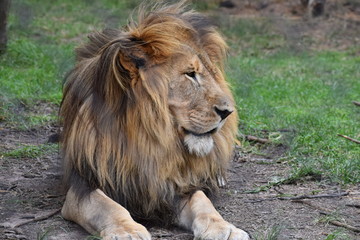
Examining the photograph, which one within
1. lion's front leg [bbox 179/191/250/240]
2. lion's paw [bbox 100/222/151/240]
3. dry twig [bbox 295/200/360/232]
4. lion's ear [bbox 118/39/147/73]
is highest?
lion's ear [bbox 118/39/147/73]

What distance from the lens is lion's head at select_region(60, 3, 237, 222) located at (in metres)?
3.51

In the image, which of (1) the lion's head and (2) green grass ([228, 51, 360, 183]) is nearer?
(1) the lion's head

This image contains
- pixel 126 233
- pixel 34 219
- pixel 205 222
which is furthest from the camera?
pixel 34 219

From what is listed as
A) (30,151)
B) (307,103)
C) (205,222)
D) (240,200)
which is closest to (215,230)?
(205,222)

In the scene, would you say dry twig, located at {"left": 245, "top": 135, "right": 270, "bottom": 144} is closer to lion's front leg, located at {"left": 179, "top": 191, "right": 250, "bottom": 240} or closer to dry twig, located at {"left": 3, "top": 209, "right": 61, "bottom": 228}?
lion's front leg, located at {"left": 179, "top": 191, "right": 250, "bottom": 240}

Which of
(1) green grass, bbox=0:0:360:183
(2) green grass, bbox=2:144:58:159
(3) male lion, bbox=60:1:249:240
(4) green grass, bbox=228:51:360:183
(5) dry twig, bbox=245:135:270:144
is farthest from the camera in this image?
(5) dry twig, bbox=245:135:270:144

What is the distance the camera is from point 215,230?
3271mm

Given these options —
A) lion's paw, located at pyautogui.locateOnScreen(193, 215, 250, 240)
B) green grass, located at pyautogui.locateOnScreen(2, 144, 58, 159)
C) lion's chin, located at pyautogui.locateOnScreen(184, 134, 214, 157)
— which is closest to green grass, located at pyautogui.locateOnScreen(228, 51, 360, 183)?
lion's chin, located at pyautogui.locateOnScreen(184, 134, 214, 157)

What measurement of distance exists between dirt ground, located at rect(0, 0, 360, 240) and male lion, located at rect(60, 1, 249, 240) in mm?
152

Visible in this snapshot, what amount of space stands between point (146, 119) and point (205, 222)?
543 mm

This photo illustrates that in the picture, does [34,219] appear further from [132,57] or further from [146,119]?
[132,57]

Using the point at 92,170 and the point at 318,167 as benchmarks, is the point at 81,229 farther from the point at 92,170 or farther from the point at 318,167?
the point at 318,167

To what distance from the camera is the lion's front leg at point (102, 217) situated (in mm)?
3203

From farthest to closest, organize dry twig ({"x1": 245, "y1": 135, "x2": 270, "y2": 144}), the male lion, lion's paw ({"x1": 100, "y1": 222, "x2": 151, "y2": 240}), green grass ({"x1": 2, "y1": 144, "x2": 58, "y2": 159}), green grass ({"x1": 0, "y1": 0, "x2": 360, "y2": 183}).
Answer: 1. dry twig ({"x1": 245, "y1": 135, "x2": 270, "y2": 144})
2. green grass ({"x1": 0, "y1": 0, "x2": 360, "y2": 183})
3. green grass ({"x1": 2, "y1": 144, "x2": 58, "y2": 159})
4. the male lion
5. lion's paw ({"x1": 100, "y1": 222, "x2": 151, "y2": 240})
